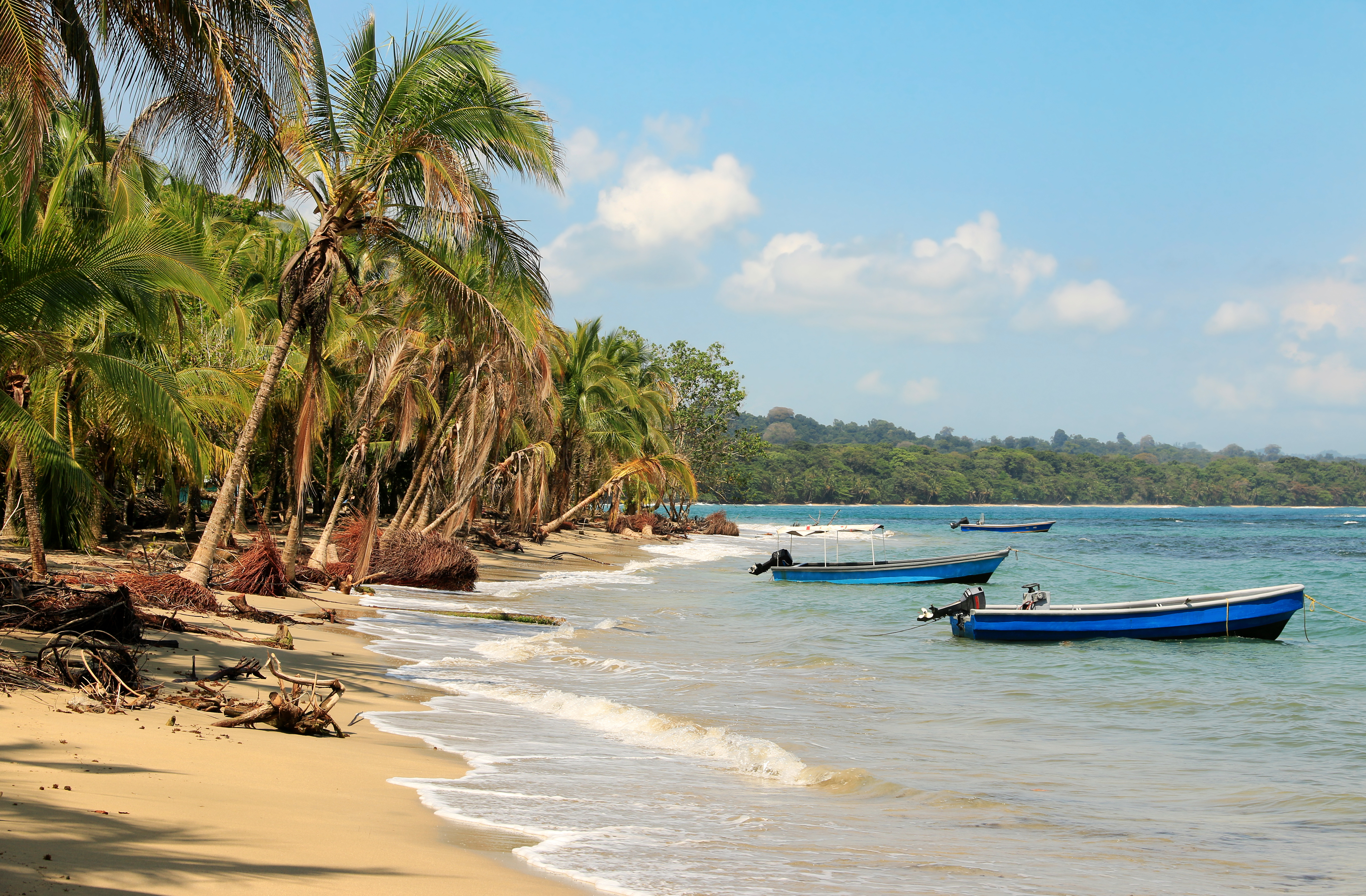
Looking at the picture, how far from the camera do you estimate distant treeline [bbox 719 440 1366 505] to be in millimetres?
147375

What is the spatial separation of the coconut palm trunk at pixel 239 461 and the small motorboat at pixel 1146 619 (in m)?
11.8

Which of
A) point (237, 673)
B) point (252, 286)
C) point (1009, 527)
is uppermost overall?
point (252, 286)

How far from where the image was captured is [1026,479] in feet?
527

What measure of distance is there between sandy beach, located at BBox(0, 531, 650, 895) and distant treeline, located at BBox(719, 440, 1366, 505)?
134562 mm

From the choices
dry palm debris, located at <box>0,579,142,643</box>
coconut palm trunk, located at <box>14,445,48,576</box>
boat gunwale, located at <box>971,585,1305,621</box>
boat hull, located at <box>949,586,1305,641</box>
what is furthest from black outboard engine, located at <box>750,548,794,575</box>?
dry palm debris, located at <box>0,579,142,643</box>

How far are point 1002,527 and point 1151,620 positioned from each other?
59697 mm

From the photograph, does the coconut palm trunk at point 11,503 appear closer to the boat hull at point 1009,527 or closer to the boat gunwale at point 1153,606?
the boat gunwale at point 1153,606

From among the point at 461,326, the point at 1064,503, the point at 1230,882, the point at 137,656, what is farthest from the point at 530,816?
the point at 1064,503

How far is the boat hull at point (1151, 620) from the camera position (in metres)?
16.7

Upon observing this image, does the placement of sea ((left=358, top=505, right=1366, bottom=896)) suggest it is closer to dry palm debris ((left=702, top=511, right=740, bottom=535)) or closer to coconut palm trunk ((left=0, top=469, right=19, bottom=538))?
coconut palm trunk ((left=0, top=469, right=19, bottom=538))

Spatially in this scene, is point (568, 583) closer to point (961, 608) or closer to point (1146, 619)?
point (961, 608)

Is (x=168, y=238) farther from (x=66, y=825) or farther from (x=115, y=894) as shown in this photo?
(x=115, y=894)

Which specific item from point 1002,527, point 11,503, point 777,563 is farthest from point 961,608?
point 1002,527

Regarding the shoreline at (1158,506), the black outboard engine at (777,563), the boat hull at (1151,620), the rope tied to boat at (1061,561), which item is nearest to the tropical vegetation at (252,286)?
the black outboard engine at (777,563)
